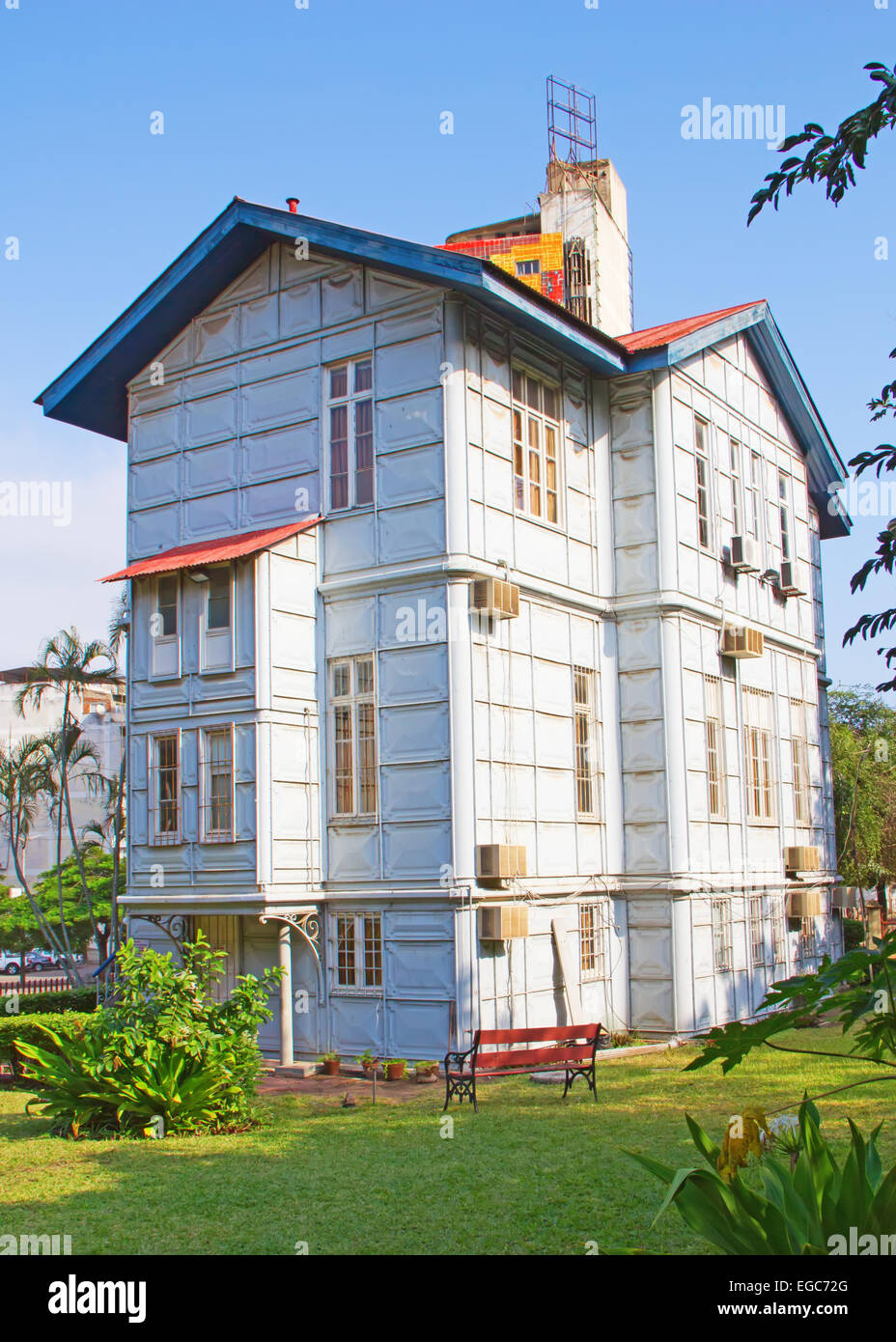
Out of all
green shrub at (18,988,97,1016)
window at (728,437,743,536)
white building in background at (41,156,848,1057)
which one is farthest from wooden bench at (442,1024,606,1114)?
window at (728,437,743,536)

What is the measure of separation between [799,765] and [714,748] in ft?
16.0

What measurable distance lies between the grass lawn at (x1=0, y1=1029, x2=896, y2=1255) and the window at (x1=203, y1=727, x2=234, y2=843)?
4411 mm

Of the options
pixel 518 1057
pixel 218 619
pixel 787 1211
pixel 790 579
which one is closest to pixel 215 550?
pixel 218 619

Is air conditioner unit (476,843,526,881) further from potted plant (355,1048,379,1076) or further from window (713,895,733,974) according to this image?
window (713,895,733,974)

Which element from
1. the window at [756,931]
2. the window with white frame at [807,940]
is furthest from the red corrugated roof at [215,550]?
the window with white frame at [807,940]

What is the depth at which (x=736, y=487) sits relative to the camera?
24.8 metres

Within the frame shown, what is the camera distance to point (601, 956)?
20.8 meters

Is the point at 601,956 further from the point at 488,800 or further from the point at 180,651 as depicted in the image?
the point at 180,651

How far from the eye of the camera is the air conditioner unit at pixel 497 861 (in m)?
17.8

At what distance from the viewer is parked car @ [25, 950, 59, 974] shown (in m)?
54.4

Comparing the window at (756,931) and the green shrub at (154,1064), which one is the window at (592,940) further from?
the green shrub at (154,1064)

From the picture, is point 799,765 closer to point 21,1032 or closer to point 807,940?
point 807,940

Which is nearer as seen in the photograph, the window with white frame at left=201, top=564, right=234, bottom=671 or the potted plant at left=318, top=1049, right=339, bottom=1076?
the potted plant at left=318, top=1049, right=339, bottom=1076

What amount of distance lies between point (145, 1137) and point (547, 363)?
1355cm
